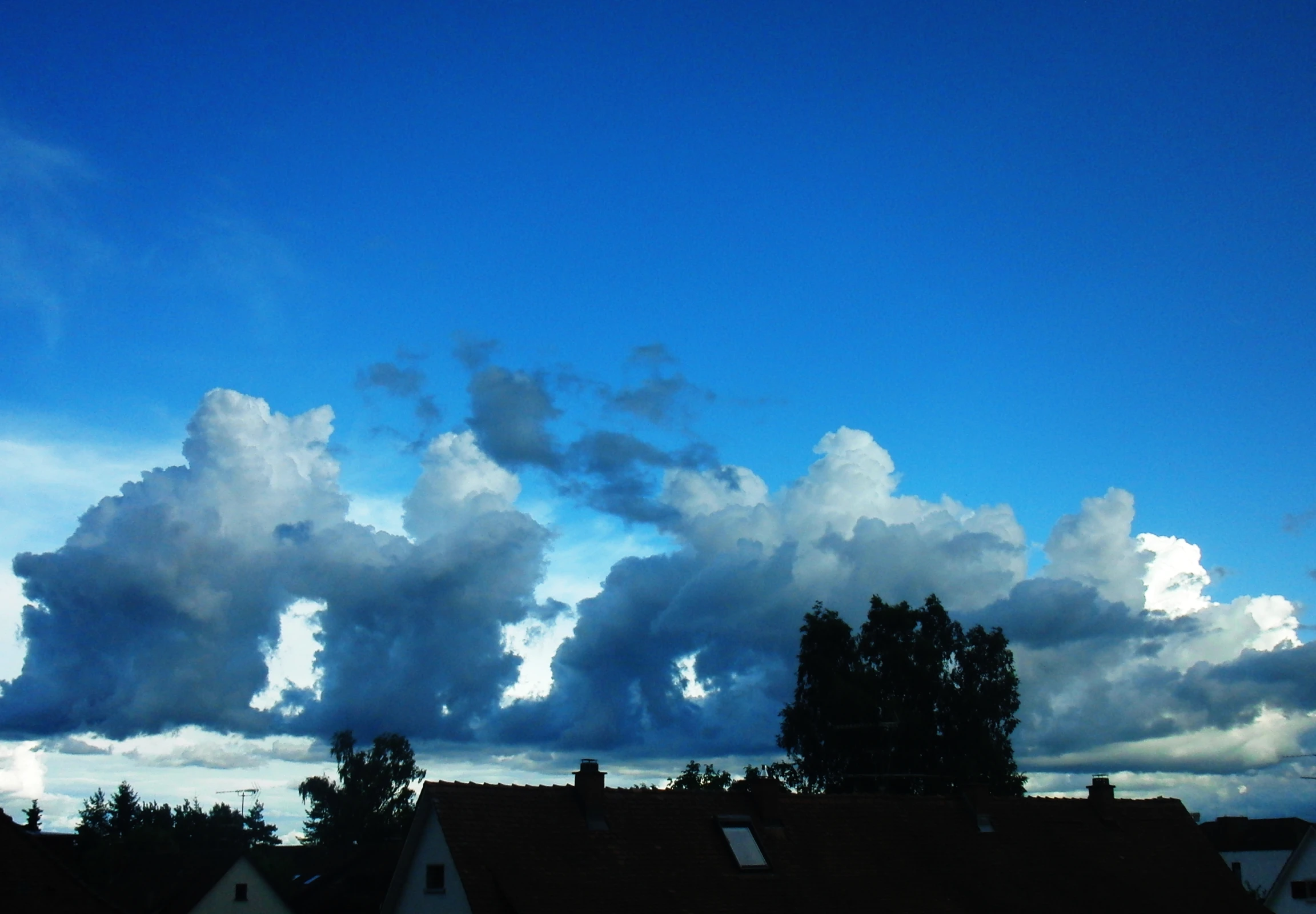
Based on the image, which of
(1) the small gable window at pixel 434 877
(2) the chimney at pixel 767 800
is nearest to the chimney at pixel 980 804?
(2) the chimney at pixel 767 800

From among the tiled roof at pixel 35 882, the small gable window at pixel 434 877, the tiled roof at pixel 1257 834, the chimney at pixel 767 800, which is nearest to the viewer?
the tiled roof at pixel 35 882

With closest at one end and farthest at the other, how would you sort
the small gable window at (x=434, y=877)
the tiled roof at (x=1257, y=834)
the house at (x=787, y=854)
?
1. the house at (x=787, y=854)
2. the small gable window at (x=434, y=877)
3. the tiled roof at (x=1257, y=834)

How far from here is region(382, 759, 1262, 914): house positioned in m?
30.8

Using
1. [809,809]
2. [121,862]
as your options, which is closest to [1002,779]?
[809,809]

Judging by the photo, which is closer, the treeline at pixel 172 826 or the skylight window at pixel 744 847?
the skylight window at pixel 744 847

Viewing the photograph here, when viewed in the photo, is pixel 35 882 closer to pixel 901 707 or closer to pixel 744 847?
pixel 744 847

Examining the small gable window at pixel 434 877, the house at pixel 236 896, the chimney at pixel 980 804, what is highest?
the chimney at pixel 980 804

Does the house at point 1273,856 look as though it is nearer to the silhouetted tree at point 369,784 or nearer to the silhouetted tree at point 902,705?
the silhouetted tree at point 902,705

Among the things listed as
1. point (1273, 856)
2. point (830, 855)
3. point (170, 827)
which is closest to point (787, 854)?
point (830, 855)

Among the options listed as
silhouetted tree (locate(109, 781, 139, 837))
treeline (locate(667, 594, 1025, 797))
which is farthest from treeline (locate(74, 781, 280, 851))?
treeline (locate(667, 594, 1025, 797))

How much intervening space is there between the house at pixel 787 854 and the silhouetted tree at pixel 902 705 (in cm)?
1341

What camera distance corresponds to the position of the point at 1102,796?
4584 centimetres

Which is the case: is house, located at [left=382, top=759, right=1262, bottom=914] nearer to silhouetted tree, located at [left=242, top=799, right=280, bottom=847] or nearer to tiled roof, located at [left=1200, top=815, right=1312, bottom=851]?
tiled roof, located at [left=1200, top=815, right=1312, bottom=851]

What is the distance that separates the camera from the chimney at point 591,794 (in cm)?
3350
